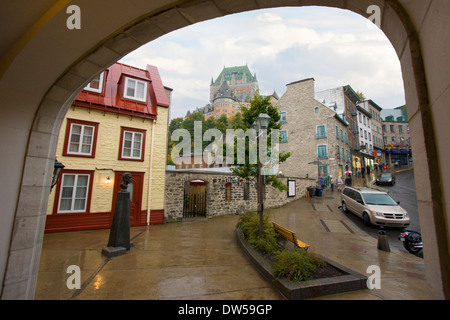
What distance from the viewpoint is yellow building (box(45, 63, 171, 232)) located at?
31.9ft

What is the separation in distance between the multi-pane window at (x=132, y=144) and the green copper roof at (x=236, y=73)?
134 meters

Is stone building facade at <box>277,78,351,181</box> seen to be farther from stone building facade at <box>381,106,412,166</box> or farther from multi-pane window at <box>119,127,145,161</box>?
stone building facade at <box>381,106,412,166</box>

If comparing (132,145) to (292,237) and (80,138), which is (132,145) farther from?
(292,237)

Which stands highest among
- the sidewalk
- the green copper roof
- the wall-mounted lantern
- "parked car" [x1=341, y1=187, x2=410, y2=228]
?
the green copper roof

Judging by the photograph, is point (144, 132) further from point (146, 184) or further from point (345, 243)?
point (345, 243)

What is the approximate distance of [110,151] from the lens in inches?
426

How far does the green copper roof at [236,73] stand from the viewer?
140 meters

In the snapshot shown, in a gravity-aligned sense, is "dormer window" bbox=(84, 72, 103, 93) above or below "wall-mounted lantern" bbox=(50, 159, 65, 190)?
above

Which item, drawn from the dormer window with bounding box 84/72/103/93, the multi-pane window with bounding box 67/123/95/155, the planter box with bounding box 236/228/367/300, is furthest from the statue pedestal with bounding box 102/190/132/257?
the dormer window with bounding box 84/72/103/93

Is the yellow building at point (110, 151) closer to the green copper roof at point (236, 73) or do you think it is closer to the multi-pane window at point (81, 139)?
the multi-pane window at point (81, 139)

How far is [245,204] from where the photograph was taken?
15086mm

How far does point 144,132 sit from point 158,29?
34.8ft

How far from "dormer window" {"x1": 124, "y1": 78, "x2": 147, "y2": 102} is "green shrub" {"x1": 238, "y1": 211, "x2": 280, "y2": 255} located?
9343mm

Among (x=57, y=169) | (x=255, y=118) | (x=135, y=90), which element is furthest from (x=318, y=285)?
(x=135, y=90)
